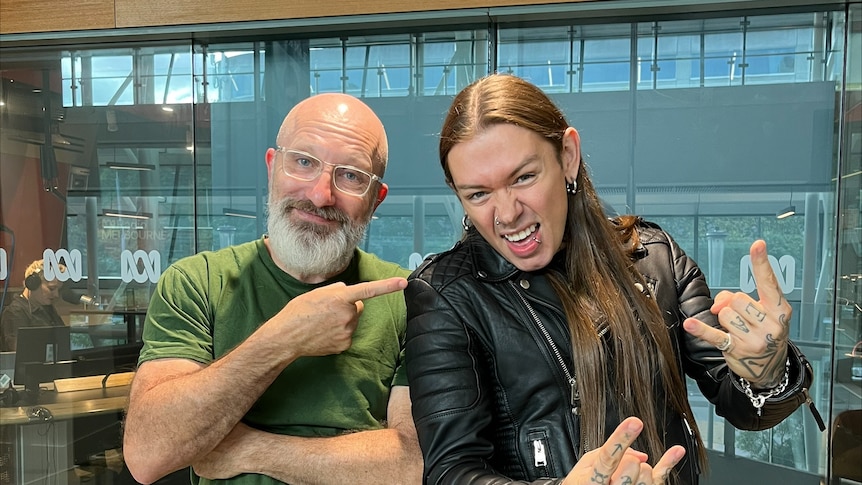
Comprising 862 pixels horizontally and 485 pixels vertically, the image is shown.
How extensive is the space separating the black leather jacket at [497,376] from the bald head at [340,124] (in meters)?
0.55

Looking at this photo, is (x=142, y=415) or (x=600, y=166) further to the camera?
(x=600, y=166)

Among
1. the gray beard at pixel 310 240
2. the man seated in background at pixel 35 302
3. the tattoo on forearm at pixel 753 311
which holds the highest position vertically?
the gray beard at pixel 310 240

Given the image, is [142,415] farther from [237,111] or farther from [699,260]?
[699,260]

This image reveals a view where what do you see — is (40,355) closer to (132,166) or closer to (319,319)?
(132,166)

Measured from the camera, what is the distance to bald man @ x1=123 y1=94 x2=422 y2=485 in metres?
1.49

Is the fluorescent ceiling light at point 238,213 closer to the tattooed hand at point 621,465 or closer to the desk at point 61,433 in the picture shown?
the desk at point 61,433

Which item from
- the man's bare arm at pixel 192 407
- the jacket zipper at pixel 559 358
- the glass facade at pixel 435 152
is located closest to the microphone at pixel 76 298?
the glass facade at pixel 435 152

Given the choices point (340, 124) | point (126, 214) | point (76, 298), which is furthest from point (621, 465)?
point (76, 298)

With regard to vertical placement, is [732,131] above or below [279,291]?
above

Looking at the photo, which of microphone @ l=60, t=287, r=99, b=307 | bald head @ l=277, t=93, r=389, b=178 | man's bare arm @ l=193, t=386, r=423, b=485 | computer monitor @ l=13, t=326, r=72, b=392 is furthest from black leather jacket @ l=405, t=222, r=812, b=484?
computer monitor @ l=13, t=326, r=72, b=392

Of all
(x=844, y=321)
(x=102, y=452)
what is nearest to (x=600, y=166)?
(x=844, y=321)

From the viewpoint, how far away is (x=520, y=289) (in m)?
1.28

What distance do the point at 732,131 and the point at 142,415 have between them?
238cm

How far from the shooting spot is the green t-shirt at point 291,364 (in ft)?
5.35
